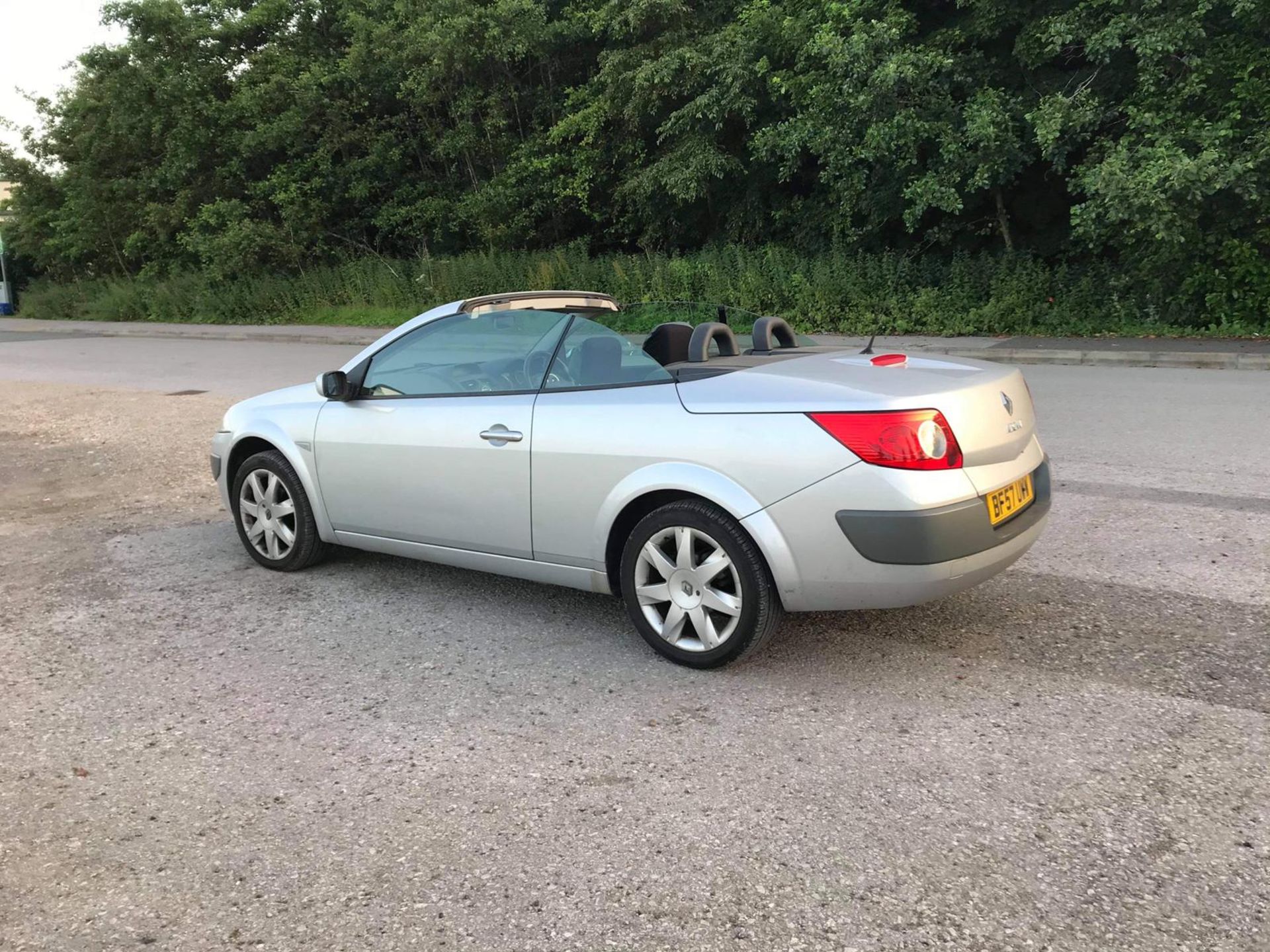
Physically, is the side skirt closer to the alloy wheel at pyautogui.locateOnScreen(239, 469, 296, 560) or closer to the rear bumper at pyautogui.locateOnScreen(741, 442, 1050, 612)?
the alloy wheel at pyautogui.locateOnScreen(239, 469, 296, 560)

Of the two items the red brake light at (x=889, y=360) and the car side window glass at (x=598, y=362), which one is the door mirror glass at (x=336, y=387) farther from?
the red brake light at (x=889, y=360)

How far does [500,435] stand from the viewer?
14.3 feet

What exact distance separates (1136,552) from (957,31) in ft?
43.6

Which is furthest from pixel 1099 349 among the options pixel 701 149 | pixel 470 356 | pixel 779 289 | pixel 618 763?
pixel 618 763

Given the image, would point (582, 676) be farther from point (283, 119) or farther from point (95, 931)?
point (283, 119)

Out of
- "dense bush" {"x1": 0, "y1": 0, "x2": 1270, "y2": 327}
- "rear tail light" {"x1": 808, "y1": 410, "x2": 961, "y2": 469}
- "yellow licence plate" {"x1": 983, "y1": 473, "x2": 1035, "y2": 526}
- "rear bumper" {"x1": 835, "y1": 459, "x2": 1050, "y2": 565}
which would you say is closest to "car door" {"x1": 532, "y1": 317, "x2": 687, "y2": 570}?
"rear tail light" {"x1": 808, "y1": 410, "x2": 961, "y2": 469}

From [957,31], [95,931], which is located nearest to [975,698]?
[95,931]

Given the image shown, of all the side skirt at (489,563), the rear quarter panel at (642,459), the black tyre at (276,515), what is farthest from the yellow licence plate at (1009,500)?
the black tyre at (276,515)

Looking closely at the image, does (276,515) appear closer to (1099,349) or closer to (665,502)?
(665,502)

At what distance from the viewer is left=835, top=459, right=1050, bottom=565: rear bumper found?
3.48 m

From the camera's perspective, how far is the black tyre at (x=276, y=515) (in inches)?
206

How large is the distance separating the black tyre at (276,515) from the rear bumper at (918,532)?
293 centimetres

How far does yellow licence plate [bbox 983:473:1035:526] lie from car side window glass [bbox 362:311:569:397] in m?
1.91

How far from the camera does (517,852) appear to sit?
2.78 meters
